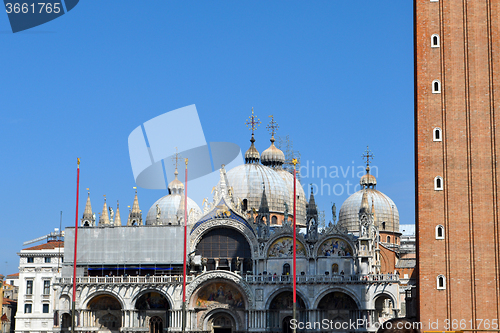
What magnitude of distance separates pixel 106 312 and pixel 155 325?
15.7ft

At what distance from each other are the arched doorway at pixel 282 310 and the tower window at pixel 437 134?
22.1 metres

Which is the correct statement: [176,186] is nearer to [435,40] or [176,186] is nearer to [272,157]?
[272,157]

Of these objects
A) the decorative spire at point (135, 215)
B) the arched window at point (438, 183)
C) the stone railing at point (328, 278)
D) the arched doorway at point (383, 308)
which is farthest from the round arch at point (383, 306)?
the decorative spire at point (135, 215)

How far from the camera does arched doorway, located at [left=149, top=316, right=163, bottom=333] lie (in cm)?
6400

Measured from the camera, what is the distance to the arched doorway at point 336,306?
60.4 metres

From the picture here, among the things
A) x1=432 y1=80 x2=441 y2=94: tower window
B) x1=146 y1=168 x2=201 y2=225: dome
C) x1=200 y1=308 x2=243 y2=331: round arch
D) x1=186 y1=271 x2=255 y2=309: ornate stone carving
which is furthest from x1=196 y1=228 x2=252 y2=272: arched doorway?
x1=432 y1=80 x2=441 y2=94: tower window

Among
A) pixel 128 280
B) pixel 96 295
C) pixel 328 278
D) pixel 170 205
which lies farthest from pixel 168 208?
pixel 328 278

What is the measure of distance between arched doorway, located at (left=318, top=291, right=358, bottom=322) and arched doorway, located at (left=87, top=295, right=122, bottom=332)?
62.2 feet

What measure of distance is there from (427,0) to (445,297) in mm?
19654

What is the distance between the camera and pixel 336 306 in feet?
200

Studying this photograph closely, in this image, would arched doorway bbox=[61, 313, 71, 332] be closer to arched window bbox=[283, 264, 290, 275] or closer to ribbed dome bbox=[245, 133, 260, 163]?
arched window bbox=[283, 264, 290, 275]

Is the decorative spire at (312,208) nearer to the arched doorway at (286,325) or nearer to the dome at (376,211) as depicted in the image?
the arched doorway at (286,325)

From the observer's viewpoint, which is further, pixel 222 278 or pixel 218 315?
pixel 218 315

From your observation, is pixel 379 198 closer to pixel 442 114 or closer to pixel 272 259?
pixel 272 259
